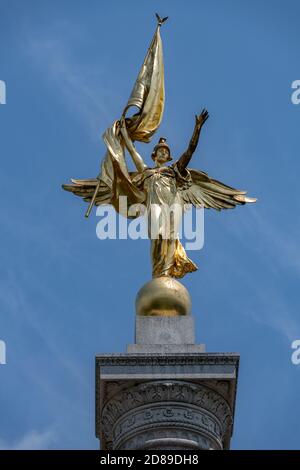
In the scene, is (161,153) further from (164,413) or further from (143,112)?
(164,413)

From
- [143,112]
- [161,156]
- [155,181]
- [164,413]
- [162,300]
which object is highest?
[143,112]

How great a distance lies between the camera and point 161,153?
2872 cm

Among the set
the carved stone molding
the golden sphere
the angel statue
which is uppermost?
the angel statue

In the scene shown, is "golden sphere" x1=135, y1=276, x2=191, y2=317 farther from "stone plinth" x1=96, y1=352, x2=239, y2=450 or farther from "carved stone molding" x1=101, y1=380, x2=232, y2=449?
"carved stone molding" x1=101, y1=380, x2=232, y2=449

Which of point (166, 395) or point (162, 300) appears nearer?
point (166, 395)

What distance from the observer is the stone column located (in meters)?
23.9

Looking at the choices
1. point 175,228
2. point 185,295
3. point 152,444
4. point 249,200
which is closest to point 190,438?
point 152,444

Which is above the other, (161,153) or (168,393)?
(161,153)

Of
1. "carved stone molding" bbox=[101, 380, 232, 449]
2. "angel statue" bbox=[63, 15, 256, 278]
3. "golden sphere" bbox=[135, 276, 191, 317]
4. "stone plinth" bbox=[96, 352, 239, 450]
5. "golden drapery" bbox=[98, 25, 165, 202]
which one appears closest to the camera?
"carved stone molding" bbox=[101, 380, 232, 449]

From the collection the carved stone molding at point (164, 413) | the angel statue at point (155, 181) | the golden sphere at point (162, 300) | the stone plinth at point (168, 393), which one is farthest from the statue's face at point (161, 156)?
the carved stone molding at point (164, 413)

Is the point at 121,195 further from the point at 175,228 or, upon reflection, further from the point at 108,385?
the point at 108,385

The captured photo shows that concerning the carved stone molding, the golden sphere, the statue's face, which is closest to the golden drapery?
the statue's face

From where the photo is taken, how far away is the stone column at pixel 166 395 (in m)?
23.9

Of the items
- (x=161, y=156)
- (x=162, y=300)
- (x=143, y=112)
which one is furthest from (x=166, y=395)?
(x=143, y=112)
